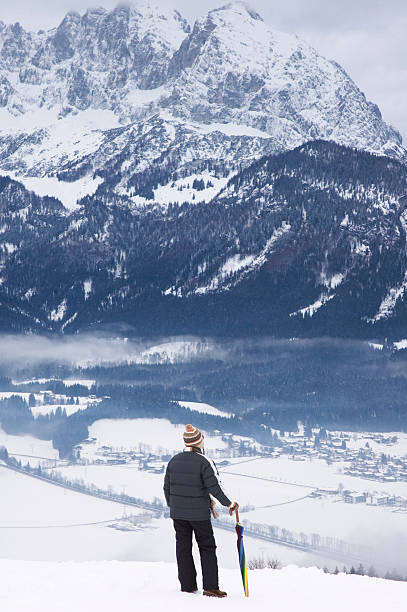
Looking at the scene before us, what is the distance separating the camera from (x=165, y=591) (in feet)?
71.7

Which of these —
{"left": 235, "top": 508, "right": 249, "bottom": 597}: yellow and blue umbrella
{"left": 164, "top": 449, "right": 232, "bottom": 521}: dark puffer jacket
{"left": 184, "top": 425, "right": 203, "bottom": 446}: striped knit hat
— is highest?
{"left": 184, "top": 425, "right": 203, "bottom": 446}: striped knit hat

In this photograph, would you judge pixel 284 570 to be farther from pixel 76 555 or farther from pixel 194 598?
pixel 76 555

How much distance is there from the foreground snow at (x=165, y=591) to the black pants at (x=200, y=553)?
392mm

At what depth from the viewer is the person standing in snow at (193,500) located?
21203 mm

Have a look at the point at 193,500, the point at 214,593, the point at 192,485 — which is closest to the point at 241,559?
the point at 214,593

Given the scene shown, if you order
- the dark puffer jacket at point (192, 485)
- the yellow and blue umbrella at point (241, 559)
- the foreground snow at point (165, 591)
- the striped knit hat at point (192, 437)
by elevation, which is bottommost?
the foreground snow at point (165, 591)

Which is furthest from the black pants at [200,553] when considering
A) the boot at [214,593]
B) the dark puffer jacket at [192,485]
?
the dark puffer jacket at [192,485]

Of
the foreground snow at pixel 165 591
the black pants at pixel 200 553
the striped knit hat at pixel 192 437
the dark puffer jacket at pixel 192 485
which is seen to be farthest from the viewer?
the black pants at pixel 200 553

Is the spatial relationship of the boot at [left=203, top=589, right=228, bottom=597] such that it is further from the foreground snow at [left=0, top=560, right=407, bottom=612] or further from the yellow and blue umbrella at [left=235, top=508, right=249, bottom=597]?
the yellow and blue umbrella at [left=235, top=508, right=249, bottom=597]

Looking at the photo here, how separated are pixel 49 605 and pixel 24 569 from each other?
5466 mm

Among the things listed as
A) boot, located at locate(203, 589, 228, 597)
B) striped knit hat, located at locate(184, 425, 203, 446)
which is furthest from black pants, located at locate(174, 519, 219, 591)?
striped knit hat, located at locate(184, 425, 203, 446)

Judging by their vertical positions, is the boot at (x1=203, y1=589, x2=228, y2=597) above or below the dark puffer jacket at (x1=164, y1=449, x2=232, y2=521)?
below

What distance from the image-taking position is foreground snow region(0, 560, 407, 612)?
20203mm

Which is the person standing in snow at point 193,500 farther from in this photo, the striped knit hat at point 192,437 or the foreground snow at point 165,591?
the foreground snow at point 165,591
